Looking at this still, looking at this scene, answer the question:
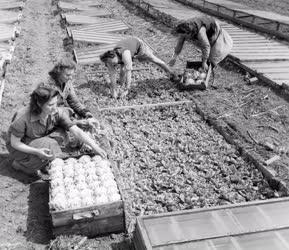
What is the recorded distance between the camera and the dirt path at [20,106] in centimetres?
446

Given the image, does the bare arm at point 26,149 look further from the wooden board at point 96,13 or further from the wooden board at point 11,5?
the wooden board at point 11,5

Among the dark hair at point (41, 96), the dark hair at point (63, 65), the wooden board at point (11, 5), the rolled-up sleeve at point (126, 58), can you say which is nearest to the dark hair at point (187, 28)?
the rolled-up sleeve at point (126, 58)

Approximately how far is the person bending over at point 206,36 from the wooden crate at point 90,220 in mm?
4323

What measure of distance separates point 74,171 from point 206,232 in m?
1.71

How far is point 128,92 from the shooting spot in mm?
8258

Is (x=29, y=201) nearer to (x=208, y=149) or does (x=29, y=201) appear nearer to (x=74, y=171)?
(x=74, y=171)

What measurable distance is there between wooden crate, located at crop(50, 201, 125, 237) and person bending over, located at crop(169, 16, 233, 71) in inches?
170

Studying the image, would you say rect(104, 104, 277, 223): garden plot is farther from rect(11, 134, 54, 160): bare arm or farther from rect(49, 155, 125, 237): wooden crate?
rect(11, 134, 54, 160): bare arm

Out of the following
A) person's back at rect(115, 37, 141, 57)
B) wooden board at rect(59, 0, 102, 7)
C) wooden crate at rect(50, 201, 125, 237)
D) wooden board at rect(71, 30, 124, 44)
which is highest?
person's back at rect(115, 37, 141, 57)

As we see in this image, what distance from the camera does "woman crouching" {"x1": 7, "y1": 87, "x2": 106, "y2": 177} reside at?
4699mm

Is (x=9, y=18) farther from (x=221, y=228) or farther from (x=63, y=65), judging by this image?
(x=221, y=228)

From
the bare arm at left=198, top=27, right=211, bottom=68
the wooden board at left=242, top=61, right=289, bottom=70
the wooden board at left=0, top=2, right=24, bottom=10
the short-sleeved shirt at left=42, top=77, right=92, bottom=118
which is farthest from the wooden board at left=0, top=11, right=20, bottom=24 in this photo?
the short-sleeved shirt at left=42, top=77, right=92, bottom=118

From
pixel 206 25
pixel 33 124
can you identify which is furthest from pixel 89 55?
pixel 33 124

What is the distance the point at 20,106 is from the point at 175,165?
3.32 meters
